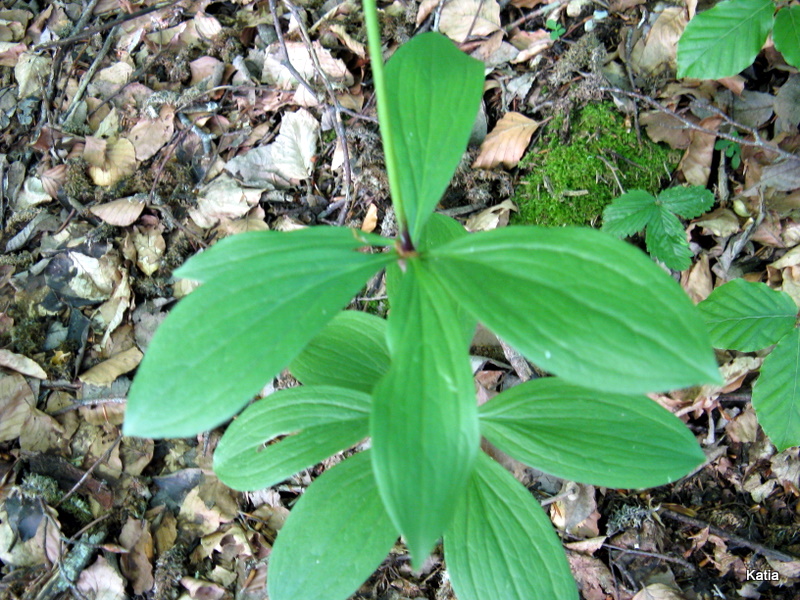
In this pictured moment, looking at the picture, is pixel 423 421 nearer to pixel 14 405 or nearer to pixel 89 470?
pixel 89 470

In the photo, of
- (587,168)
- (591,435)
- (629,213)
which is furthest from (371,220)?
(591,435)

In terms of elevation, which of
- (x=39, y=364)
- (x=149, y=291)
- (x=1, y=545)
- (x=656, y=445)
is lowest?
(x=1, y=545)

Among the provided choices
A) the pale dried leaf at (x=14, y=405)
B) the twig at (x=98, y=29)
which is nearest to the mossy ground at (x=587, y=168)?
the pale dried leaf at (x=14, y=405)

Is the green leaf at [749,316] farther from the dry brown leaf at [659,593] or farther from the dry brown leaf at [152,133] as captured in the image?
the dry brown leaf at [152,133]

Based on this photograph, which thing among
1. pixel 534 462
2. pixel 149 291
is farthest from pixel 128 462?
Result: pixel 534 462

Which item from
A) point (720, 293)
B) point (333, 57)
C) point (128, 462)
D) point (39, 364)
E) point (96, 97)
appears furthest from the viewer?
point (96, 97)

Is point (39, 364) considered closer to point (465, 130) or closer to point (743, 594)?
point (465, 130)
